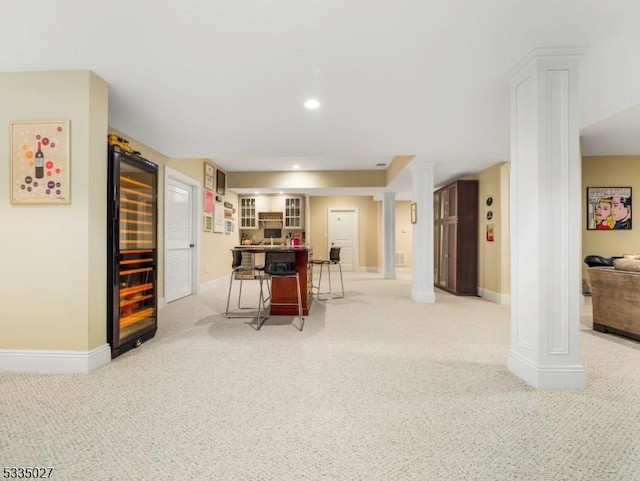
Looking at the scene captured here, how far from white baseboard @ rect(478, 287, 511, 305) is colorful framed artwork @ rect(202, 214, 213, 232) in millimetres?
5272

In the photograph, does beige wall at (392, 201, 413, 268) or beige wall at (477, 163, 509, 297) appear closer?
beige wall at (477, 163, 509, 297)

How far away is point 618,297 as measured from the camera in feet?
10.2

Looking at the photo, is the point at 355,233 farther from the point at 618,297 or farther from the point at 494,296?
the point at 618,297

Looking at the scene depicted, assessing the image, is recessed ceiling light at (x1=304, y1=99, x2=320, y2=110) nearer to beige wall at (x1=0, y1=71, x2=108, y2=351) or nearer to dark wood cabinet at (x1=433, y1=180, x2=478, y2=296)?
beige wall at (x1=0, y1=71, x2=108, y2=351)

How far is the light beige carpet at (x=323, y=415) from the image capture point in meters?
1.31

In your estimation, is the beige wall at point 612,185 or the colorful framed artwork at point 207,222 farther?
the colorful framed artwork at point 207,222

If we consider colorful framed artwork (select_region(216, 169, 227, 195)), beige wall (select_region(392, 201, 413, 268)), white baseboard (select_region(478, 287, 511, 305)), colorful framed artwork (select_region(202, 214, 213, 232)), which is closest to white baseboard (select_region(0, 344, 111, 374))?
colorful framed artwork (select_region(202, 214, 213, 232))

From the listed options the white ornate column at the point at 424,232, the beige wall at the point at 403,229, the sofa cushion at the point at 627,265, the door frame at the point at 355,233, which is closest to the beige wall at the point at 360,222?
the door frame at the point at 355,233

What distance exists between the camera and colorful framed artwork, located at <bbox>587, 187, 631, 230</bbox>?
5266 millimetres

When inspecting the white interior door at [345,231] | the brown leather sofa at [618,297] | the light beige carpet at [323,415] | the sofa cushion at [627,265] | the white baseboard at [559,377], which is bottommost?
the light beige carpet at [323,415]

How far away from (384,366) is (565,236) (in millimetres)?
1534

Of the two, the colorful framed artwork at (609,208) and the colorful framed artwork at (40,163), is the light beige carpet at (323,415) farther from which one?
the colorful framed artwork at (609,208)

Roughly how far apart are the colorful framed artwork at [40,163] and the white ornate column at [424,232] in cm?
443

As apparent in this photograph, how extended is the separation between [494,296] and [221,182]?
5.83 meters
